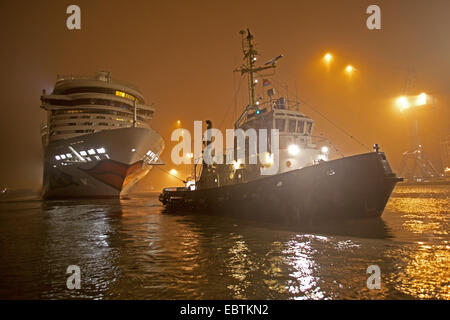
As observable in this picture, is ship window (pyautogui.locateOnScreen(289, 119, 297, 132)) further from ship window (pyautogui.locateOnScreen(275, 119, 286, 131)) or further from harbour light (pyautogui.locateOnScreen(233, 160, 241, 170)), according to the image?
harbour light (pyautogui.locateOnScreen(233, 160, 241, 170))

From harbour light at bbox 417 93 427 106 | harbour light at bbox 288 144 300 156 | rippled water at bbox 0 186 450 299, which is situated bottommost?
rippled water at bbox 0 186 450 299

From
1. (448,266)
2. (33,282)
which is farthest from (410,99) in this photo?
(33,282)

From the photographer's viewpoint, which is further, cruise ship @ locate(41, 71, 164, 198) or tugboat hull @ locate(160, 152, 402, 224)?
cruise ship @ locate(41, 71, 164, 198)

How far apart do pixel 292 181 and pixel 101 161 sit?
29.6 meters

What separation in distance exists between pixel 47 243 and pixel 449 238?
39.6ft

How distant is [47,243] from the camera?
7.59 m

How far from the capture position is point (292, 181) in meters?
10.0

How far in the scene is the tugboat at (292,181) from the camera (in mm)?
9492

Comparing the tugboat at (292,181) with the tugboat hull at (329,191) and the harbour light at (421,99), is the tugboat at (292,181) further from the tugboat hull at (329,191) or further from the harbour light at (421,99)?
the harbour light at (421,99)

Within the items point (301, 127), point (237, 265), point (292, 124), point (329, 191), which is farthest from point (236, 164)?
point (237, 265)

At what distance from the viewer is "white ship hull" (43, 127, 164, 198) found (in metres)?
31.7

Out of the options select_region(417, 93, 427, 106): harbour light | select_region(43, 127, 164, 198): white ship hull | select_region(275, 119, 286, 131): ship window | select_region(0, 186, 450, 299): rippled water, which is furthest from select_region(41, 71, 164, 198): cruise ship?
select_region(417, 93, 427, 106): harbour light

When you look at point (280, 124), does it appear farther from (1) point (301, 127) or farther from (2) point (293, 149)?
(2) point (293, 149)
